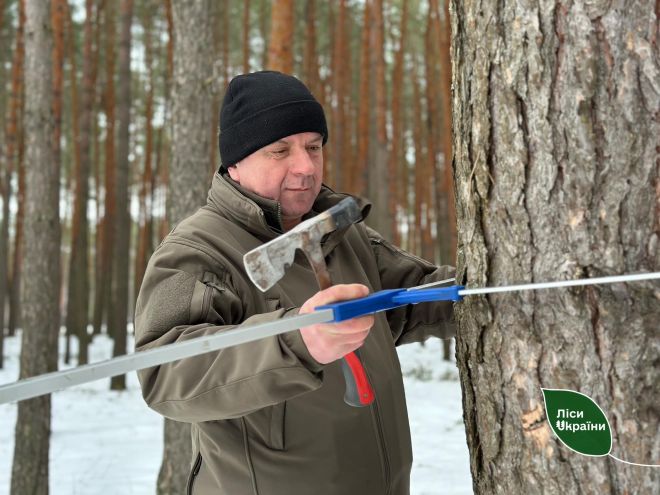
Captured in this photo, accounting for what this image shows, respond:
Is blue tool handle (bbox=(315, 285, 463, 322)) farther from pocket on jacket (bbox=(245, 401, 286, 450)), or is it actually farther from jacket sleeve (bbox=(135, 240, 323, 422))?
pocket on jacket (bbox=(245, 401, 286, 450))

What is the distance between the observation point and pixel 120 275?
394 inches

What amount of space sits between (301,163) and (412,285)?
551mm

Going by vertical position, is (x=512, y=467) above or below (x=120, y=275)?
below

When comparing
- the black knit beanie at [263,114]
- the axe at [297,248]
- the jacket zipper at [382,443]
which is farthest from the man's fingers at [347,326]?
the black knit beanie at [263,114]

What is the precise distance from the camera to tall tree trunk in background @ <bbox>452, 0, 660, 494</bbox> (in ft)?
4.08

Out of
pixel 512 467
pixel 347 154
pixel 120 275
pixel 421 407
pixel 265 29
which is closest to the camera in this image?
pixel 512 467

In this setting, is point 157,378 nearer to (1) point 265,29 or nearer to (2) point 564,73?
(2) point 564,73

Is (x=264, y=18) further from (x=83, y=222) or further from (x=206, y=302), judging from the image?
(x=206, y=302)

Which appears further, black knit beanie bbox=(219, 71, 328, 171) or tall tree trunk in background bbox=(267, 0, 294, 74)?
tall tree trunk in background bbox=(267, 0, 294, 74)

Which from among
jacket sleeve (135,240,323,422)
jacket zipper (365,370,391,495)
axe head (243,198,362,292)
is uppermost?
axe head (243,198,362,292)

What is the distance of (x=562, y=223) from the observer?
130 cm

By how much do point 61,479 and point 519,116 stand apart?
562 cm

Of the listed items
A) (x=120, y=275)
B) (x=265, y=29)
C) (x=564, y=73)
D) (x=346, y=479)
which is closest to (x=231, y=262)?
(x=346, y=479)

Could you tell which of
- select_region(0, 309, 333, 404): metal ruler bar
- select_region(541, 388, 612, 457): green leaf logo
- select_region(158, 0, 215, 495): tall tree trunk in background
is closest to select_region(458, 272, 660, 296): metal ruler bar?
select_region(541, 388, 612, 457): green leaf logo
